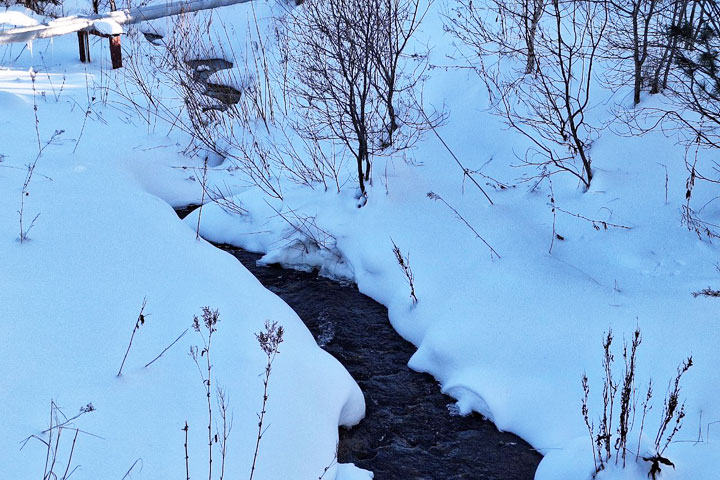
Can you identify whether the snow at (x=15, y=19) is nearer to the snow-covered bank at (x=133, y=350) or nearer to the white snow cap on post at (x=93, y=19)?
the white snow cap on post at (x=93, y=19)

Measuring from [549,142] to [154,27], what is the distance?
7.33 meters

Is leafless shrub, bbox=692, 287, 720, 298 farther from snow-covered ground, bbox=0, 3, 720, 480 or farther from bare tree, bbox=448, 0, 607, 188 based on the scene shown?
bare tree, bbox=448, 0, 607, 188

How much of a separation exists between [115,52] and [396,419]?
6.67 m

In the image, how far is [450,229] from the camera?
17.9 ft

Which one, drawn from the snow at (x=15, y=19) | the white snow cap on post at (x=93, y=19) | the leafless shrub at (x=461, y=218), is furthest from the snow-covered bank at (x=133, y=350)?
the snow at (x=15, y=19)

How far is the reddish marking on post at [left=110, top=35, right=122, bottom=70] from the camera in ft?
28.2

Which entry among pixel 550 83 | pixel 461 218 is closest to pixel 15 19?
pixel 461 218

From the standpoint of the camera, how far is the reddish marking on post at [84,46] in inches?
353

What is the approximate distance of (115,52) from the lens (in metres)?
8.70

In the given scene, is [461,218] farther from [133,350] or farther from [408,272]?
[133,350]

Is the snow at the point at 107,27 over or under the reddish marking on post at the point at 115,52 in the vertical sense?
over

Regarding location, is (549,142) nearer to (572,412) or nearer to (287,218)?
(287,218)

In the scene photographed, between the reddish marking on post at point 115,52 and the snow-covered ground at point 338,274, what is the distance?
196cm

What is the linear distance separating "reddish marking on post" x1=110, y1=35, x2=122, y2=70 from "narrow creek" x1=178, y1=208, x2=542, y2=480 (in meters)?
5.00
